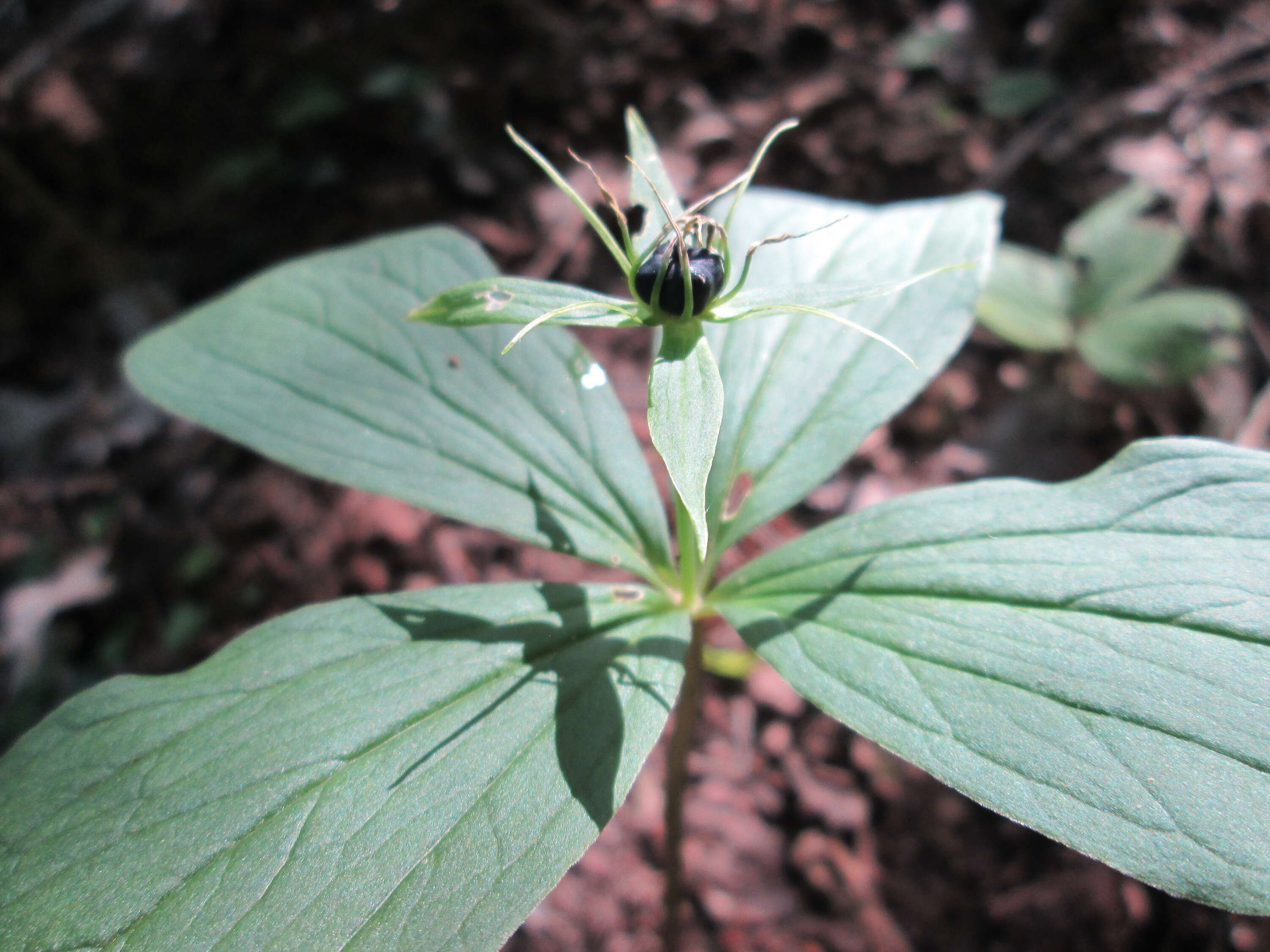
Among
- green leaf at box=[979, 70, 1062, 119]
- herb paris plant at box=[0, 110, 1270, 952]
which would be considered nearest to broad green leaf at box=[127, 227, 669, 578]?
herb paris plant at box=[0, 110, 1270, 952]

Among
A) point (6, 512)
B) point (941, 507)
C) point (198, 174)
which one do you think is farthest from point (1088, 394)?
point (6, 512)

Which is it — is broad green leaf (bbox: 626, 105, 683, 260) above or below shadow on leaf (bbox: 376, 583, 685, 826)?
above

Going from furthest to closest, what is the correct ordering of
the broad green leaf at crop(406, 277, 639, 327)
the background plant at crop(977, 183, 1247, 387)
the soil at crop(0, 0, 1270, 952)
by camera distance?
the background plant at crop(977, 183, 1247, 387) < the soil at crop(0, 0, 1270, 952) < the broad green leaf at crop(406, 277, 639, 327)

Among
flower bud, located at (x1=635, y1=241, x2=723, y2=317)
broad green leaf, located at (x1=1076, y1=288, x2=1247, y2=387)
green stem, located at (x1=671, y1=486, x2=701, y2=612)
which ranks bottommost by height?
broad green leaf, located at (x1=1076, y1=288, x2=1247, y2=387)

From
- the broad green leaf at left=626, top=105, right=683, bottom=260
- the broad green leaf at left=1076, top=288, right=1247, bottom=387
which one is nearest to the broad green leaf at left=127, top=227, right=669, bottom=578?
the broad green leaf at left=626, top=105, right=683, bottom=260

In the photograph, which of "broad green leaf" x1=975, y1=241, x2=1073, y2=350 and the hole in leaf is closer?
the hole in leaf

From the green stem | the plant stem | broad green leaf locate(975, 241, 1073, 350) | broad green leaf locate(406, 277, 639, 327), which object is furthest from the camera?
broad green leaf locate(975, 241, 1073, 350)

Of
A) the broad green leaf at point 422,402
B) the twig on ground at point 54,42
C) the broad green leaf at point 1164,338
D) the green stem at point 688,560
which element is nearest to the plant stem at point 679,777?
the green stem at point 688,560

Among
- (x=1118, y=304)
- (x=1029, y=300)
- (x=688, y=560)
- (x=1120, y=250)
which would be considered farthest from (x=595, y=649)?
(x=1120, y=250)

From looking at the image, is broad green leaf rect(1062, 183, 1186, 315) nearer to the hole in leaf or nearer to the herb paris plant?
the herb paris plant
